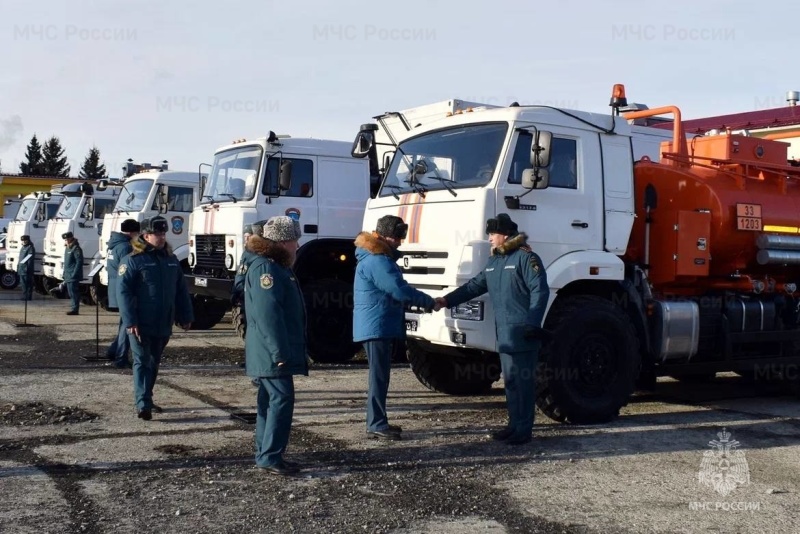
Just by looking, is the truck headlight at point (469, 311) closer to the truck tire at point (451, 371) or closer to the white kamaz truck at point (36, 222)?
the truck tire at point (451, 371)

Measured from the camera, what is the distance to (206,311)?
15.3 metres

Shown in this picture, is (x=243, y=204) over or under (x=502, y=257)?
over

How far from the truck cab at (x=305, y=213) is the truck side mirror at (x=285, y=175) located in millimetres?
13

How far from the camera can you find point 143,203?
611 inches

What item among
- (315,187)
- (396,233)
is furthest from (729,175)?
(315,187)

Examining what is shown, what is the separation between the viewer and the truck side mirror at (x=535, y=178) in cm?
750

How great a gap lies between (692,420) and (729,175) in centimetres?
260

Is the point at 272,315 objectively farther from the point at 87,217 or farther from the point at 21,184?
the point at 21,184

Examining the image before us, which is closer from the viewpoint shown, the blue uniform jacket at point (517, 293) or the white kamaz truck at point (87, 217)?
the blue uniform jacket at point (517, 293)

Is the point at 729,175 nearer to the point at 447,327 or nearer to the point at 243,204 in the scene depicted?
the point at 447,327

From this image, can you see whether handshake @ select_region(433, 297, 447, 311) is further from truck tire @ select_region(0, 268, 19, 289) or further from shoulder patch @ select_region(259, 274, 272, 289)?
truck tire @ select_region(0, 268, 19, 289)

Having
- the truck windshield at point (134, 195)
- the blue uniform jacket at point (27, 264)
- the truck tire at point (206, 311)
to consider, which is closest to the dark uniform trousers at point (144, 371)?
the truck tire at point (206, 311)

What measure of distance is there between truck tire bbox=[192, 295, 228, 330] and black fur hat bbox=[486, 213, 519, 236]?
28.5 ft

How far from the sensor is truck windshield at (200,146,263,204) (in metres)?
11.6
